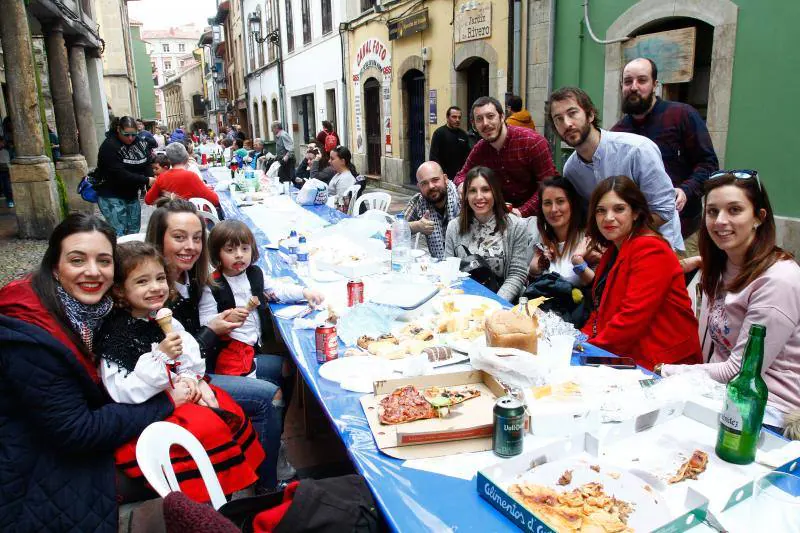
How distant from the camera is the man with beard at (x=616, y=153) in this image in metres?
3.16

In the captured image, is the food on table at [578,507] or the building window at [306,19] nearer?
the food on table at [578,507]

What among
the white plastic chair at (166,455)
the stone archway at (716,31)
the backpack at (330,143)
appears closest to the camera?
the white plastic chair at (166,455)

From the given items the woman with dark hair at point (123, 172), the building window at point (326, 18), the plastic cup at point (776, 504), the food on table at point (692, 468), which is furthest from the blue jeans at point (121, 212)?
the building window at point (326, 18)

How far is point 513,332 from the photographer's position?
210cm

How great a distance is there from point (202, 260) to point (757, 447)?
2447 mm

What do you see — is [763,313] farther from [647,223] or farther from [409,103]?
[409,103]

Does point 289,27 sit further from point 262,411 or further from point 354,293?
point 262,411

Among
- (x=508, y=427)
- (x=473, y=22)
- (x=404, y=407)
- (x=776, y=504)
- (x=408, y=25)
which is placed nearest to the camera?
(x=776, y=504)

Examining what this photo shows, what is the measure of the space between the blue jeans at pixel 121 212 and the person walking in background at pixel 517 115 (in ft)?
16.3

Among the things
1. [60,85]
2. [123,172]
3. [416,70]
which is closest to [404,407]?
[123,172]

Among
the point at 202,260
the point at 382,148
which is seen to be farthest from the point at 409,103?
the point at 202,260

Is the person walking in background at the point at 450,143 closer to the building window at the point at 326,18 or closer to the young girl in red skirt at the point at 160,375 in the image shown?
the young girl in red skirt at the point at 160,375

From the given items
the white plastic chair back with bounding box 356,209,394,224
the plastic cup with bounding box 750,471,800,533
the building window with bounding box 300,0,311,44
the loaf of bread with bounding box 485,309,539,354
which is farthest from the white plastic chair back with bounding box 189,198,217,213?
the building window with bounding box 300,0,311,44

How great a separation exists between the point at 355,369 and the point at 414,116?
10483 millimetres
